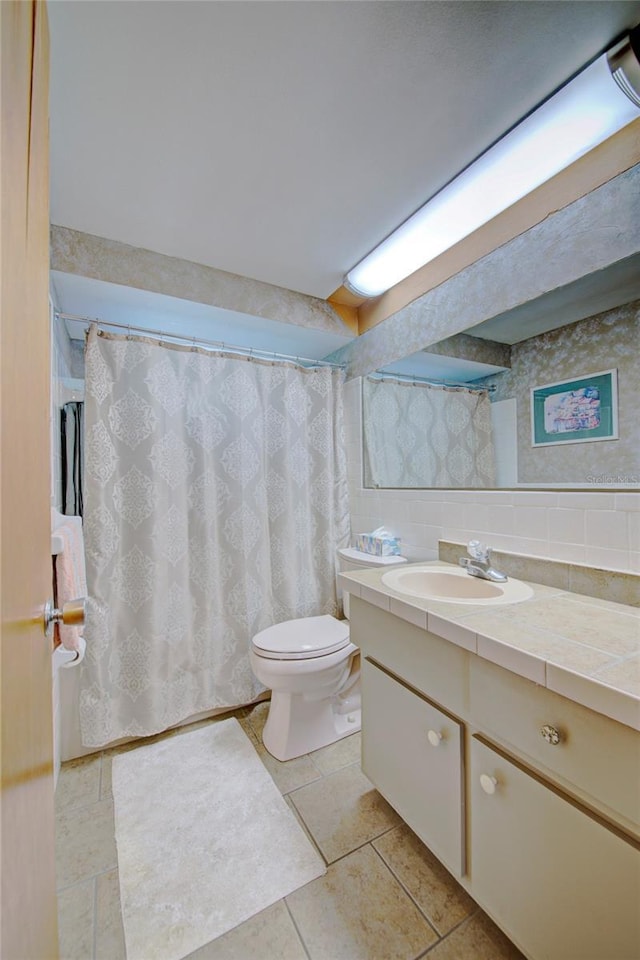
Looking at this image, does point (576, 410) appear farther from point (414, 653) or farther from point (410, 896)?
point (410, 896)

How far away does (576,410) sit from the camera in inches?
47.1

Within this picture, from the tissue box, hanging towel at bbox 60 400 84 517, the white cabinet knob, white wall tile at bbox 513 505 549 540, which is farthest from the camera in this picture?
the tissue box

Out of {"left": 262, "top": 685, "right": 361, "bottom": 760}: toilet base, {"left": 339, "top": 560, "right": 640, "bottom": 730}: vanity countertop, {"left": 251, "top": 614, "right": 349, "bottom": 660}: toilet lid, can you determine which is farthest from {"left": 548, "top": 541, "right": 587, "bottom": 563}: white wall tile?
{"left": 262, "top": 685, "right": 361, "bottom": 760}: toilet base

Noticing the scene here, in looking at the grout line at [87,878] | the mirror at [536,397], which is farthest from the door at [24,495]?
the mirror at [536,397]

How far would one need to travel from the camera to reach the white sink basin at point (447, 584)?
3.94 ft

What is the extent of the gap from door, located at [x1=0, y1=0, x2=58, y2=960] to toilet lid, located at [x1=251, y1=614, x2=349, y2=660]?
0.97m

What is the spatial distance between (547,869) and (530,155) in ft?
5.81

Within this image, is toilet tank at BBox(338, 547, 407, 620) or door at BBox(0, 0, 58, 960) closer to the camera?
door at BBox(0, 0, 58, 960)

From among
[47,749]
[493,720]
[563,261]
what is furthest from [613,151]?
[47,749]

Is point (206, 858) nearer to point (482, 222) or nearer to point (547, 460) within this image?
point (547, 460)

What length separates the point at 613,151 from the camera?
3.54 ft

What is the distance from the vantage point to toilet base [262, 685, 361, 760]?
5.38 feet

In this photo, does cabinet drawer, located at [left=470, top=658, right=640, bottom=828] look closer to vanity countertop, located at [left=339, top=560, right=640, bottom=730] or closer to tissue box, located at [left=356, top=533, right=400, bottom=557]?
vanity countertop, located at [left=339, top=560, right=640, bottom=730]

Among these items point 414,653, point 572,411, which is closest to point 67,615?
point 414,653
